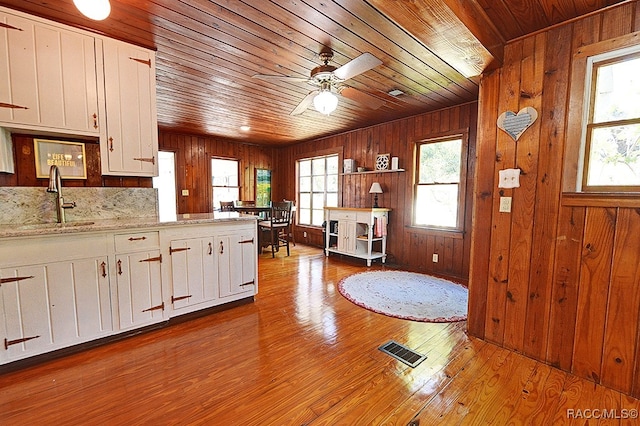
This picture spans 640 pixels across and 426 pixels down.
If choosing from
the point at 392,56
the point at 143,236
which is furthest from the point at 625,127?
the point at 143,236

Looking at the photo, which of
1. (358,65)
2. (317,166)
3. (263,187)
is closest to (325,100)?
(358,65)

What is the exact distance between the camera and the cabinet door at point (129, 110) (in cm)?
228

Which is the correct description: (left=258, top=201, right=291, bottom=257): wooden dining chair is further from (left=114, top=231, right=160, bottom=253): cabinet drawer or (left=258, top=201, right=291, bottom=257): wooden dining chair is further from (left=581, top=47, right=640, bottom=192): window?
(left=581, top=47, right=640, bottom=192): window

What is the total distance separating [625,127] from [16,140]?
4.25 m

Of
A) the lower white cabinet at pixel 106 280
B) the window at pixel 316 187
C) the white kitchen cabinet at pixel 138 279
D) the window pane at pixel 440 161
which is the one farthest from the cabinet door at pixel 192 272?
the window at pixel 316 187

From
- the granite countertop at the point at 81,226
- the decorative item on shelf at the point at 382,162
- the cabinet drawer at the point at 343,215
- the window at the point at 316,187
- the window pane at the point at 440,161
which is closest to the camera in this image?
the granite countertop at the point at 81,226

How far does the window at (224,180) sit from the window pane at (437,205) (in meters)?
4.19

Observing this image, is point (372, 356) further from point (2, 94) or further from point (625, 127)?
point (2, 94)

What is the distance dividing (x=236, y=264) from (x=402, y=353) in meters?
1.78

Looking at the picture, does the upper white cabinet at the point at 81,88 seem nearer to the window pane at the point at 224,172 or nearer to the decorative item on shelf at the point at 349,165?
the decorative item on shelf at the point at 349,165

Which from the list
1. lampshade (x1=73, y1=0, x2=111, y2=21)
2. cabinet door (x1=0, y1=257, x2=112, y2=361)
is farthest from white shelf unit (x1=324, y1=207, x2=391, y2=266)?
lampshade (x1=73, y1=0, x2=111, y2=21)

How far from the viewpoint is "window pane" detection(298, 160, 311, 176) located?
640 centimetres

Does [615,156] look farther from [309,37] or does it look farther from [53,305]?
[53,305]

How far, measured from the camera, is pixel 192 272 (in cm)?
254
